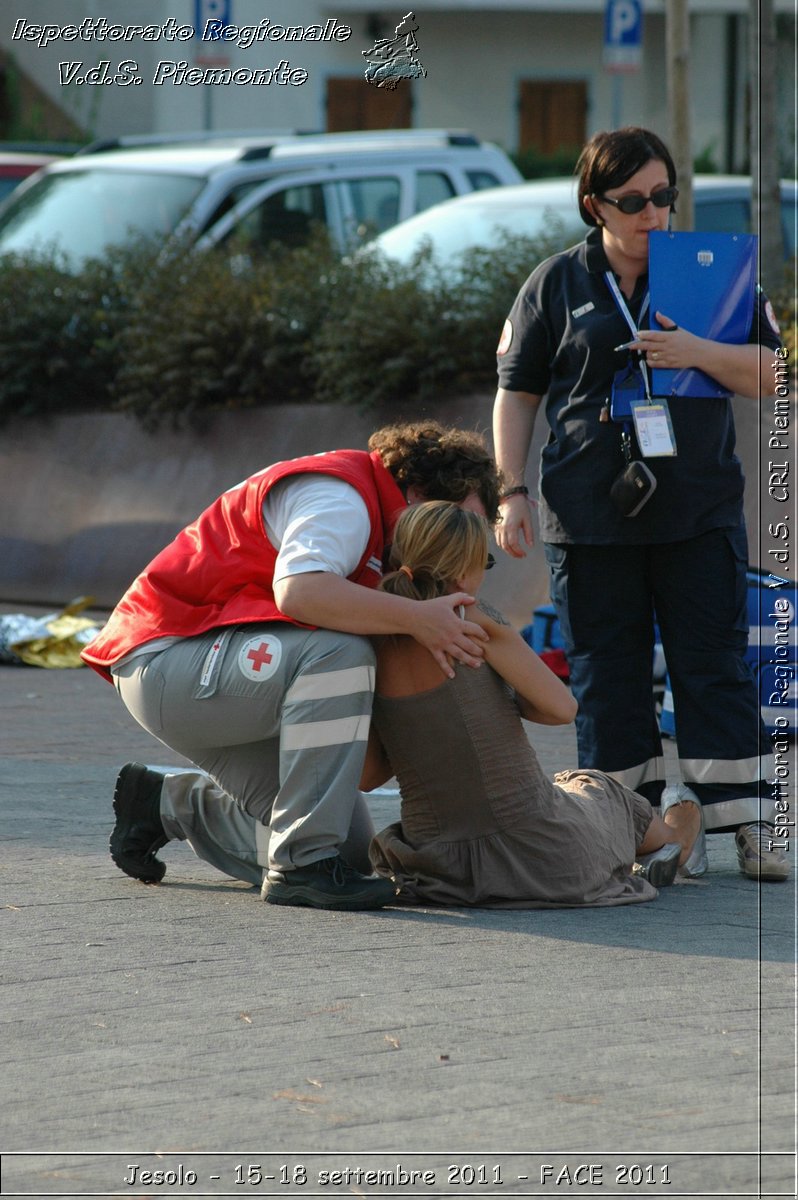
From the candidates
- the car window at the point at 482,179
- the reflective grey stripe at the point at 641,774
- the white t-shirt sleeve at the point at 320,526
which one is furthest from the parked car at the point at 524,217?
the white t-shirt sleeve at the point at 320,526

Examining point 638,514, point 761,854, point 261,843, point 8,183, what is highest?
point 8,183

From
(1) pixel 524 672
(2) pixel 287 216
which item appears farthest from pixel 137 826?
(2) pixel 287 216

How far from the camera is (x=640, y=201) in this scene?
15.0 feet

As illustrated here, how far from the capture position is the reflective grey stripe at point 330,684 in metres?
4.08

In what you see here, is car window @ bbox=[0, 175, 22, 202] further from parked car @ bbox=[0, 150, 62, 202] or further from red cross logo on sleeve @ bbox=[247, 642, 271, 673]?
red cross logo on sleeve @ bbox=[247, 642, 271, 673]

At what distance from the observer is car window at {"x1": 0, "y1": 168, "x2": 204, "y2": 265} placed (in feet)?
35.0

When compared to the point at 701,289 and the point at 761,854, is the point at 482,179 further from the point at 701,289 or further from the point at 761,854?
the point at 761,854

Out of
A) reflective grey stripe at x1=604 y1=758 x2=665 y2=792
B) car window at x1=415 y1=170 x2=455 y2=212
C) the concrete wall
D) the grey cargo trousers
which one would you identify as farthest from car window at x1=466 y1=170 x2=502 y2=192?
the grey cargo trousers

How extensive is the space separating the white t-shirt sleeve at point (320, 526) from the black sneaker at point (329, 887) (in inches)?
27.3

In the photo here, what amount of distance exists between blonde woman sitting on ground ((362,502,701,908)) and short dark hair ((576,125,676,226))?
1.08m

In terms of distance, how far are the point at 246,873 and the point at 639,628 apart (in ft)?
3.97

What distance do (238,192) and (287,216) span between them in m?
0.39

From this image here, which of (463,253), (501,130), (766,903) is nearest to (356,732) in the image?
(766,903)

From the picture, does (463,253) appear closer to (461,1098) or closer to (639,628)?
(639,628)
